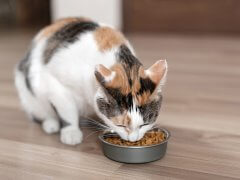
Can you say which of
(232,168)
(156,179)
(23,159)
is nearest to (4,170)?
(23,159)

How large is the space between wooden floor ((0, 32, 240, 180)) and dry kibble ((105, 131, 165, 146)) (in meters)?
0.07

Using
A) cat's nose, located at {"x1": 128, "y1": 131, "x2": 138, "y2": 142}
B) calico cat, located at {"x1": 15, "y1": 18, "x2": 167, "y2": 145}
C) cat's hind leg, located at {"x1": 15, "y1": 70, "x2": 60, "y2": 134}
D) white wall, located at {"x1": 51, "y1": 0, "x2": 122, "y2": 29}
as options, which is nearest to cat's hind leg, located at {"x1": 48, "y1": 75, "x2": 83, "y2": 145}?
calico cat, located at {"x1": 15, "y1": 18, "x2": 167, "y2": 145}

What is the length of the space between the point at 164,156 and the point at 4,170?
0.57 meters

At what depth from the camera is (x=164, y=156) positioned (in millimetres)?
1515

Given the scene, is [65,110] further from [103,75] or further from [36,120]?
[103,75]

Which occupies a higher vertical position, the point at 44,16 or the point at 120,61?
the point at 120,61

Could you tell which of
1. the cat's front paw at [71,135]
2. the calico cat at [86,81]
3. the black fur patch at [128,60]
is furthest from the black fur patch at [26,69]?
the black fur patch at [128,60]

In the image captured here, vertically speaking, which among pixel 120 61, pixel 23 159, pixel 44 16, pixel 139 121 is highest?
pixel 120 61

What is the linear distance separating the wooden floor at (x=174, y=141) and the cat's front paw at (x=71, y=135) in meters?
0.03

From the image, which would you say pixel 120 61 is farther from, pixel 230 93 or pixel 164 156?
pixel 230 93

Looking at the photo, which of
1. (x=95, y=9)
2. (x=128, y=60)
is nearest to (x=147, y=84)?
(x=128, y=60)

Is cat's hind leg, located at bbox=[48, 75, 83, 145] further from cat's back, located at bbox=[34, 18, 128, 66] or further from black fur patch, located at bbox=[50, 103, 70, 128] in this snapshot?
cat's back, located at bbox=[34, 18, 128, 66]

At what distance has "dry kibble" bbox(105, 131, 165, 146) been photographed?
144cm

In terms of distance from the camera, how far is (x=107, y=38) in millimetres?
1614
